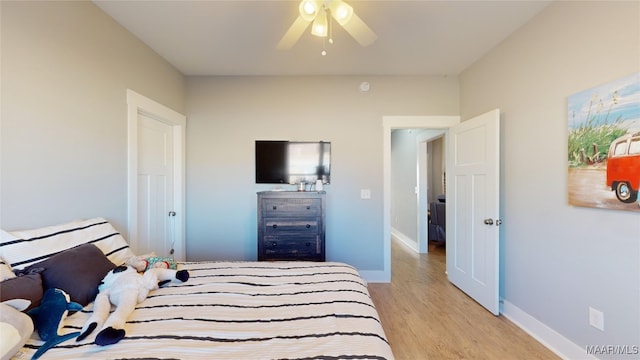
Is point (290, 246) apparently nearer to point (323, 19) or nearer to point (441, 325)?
point (441, 325)

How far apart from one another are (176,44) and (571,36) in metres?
3.28

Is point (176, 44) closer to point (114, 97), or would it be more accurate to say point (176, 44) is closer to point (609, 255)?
point (114, 97)

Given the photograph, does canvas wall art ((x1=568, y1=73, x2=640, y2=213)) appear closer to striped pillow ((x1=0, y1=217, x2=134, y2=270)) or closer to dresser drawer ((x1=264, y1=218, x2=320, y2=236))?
dresser drawer ((x1=264, y1=218, x2=320, y2=236))

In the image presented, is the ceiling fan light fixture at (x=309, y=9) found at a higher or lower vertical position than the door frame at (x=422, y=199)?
higher

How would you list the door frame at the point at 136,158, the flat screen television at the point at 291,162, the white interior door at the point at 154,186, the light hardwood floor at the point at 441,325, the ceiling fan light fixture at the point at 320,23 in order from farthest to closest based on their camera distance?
the flat screen television at the point at 291,162 < the white interior door at the point at 154,186 < the door frame at the point at 136,158 < the light hardwood floor at the point at 441,325 < the ceiling fan light fixture at the point at 320,23

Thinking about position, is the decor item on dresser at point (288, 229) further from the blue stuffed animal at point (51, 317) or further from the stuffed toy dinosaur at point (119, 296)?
the blue stuffed animal at point (51, 317)

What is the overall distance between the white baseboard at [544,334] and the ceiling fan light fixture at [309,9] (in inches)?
112

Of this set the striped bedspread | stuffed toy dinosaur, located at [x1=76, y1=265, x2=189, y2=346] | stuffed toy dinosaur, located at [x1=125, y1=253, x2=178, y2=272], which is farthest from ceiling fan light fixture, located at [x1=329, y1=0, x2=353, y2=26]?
stuffed toy dinosaur, located at [x1=125, y1=253, x2=178, y2=272]

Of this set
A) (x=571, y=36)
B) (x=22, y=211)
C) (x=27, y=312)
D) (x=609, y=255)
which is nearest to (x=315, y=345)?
(x=27, y=312)

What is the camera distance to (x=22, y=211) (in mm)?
1525

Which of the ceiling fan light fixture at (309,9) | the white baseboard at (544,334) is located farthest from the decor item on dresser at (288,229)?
the white baseboard at (544,334)

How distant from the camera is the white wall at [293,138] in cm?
338

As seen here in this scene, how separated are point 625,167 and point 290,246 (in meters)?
2.55

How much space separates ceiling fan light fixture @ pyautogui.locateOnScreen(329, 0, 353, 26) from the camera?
1.60 metres
